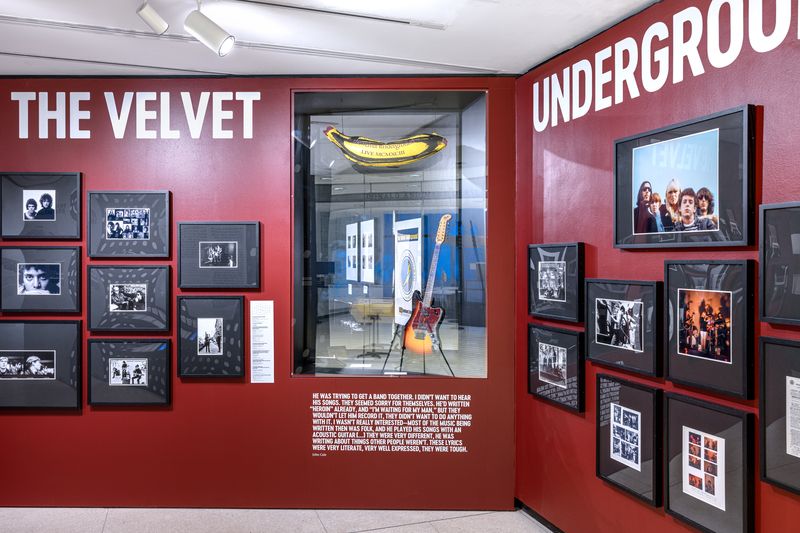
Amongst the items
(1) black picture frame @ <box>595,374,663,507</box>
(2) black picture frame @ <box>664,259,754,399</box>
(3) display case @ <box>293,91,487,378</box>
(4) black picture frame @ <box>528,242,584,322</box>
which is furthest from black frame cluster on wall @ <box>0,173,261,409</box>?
(2) black picture frame @ <box>664,259,754,399</box>

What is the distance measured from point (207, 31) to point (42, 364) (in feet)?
7.85

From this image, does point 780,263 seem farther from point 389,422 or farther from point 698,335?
point 389,422

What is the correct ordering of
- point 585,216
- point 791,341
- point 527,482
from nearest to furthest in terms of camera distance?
point 791,341
point 585,216
point 527,482

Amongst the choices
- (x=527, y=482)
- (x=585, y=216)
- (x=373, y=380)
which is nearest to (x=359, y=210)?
(x=373, y=380)

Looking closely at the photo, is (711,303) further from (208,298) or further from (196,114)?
(196,114)

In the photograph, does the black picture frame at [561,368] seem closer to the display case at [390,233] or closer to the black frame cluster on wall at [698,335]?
the black frame cluster on wall at [698,335]

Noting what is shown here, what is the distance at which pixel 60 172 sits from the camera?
11.6 feet

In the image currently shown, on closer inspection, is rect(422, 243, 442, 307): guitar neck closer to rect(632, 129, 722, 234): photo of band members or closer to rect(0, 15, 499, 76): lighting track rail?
rect(0, 15, 499, 76): lighting track rail

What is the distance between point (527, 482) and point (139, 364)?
8.26ft

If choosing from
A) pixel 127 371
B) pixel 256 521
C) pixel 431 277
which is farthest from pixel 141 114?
pixel 256 521

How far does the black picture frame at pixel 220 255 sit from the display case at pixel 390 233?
290mm

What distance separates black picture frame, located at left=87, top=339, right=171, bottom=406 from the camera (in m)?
3.52

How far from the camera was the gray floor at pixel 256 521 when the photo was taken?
10.8ft

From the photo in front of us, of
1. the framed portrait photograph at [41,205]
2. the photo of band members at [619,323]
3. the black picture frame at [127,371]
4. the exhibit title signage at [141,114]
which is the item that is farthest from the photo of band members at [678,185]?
the framed portrait photograph at [41,205]
